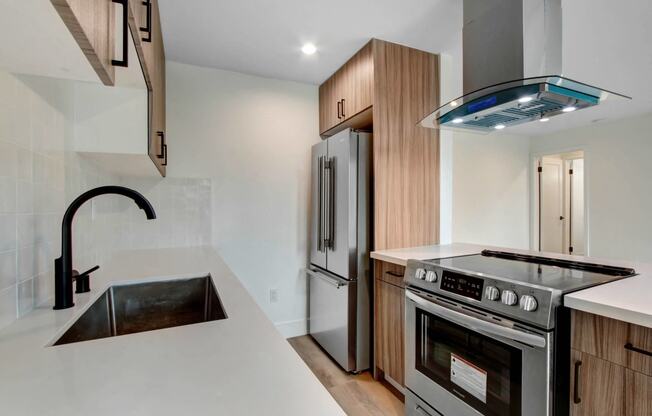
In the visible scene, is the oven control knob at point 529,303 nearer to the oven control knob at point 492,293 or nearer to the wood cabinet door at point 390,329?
the oven control knob at point 492,293

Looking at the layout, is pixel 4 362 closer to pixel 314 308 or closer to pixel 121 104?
pixel 121 104

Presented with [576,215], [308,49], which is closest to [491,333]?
[308,49]

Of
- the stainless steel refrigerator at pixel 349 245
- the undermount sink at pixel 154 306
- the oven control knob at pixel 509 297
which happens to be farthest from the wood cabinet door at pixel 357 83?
the undermount sink at pixel 154 306

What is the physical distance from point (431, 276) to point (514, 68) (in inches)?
42.9

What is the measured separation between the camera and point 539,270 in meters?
1.46

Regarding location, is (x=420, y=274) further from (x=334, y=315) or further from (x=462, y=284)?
(x=334, y=315)

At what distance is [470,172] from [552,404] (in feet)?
12.0

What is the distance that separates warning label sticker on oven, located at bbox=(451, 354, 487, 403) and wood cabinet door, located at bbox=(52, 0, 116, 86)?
166 centimetres

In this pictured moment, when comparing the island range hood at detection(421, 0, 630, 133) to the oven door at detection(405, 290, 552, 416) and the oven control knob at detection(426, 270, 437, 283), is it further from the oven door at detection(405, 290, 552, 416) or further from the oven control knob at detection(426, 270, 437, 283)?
the oven door at detection(405, 290, 552, 416)

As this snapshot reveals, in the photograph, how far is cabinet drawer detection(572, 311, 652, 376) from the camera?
913 mm

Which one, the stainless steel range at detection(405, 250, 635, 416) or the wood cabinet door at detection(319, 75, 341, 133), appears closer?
the stainless steel range at detection(405, 250, 635, 416)

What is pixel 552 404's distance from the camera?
1068 millimetres

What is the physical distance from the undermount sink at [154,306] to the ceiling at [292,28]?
5.26ft

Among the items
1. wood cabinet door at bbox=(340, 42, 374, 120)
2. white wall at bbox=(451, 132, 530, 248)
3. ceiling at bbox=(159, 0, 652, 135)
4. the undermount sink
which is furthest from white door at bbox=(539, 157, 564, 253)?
the undermount sink
